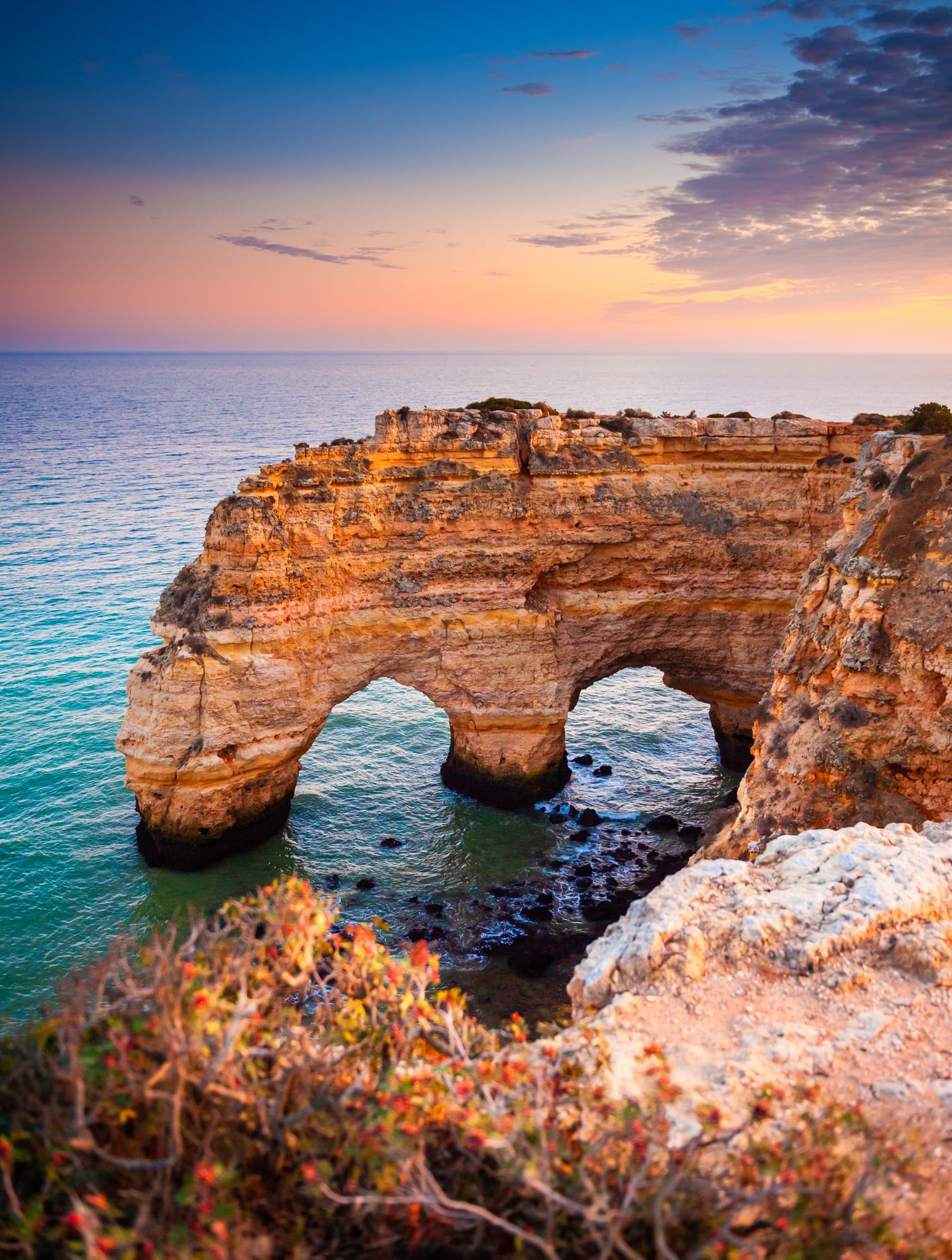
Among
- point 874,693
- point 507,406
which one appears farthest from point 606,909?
point 507,406

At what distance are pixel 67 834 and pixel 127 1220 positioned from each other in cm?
2369

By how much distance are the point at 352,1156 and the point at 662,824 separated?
23494mm

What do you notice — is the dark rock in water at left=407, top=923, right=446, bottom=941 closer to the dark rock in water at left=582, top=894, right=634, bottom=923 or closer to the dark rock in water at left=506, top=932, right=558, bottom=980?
the dark rock in water at left=506, top=932, right=558, bottom=980

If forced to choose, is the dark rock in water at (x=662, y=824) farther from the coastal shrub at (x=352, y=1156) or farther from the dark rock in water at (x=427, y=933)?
the coastal shrub at (x=352, y=1156)

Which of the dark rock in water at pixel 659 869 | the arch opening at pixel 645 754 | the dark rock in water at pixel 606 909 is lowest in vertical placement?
the dark rock in water at pixel 606 909

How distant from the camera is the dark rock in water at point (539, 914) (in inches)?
922

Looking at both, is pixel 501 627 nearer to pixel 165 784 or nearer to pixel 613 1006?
pixel 165 784

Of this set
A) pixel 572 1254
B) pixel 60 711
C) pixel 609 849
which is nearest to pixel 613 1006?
pixel 572 1254

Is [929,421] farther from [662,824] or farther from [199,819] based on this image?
[199,819]

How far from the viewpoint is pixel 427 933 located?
22797 mm

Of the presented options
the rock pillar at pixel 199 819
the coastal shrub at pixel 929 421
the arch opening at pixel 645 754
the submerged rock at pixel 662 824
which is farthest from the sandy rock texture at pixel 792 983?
the arch opening at pixel 645 754

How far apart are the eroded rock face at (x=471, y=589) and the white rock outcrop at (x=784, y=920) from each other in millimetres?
17275

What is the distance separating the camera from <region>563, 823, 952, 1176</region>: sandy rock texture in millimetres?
7293

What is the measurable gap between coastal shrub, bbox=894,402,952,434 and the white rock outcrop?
16931 mm
